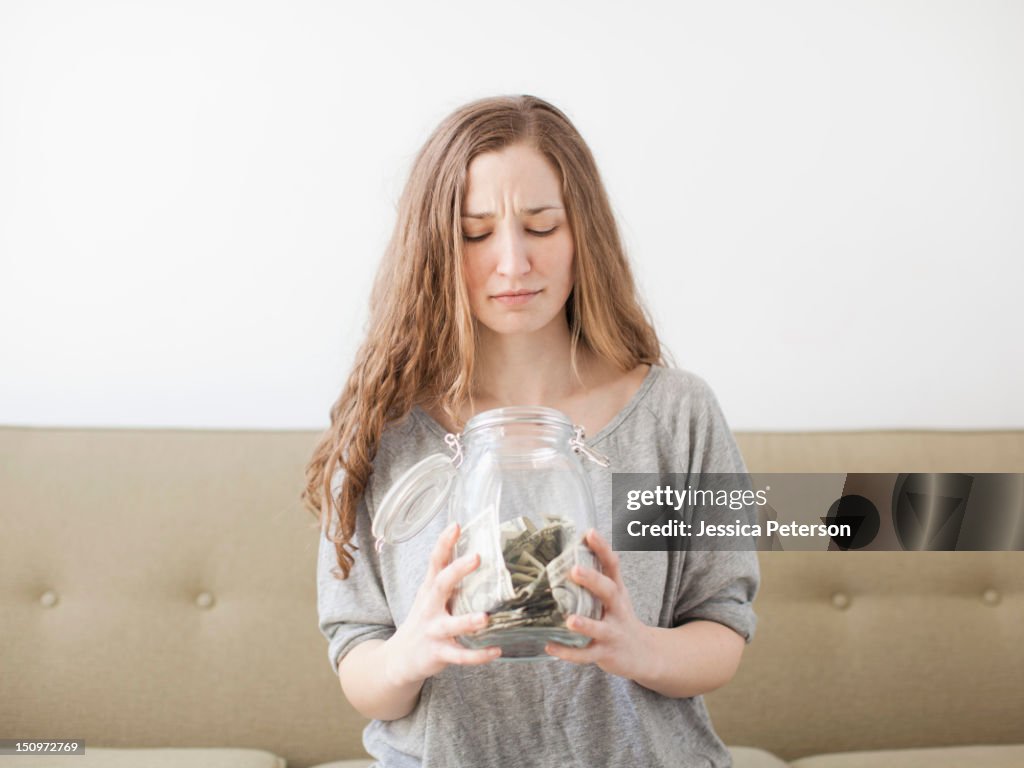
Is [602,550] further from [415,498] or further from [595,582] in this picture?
[415,498]

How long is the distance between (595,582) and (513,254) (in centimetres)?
37

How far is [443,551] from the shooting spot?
764 millimetres

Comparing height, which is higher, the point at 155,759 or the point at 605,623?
the point at 605,623

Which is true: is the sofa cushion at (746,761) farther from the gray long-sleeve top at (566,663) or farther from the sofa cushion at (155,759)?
the gray long-sleeve top at (566,663)

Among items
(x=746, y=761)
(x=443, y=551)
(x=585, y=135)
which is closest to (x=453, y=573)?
(x=443, y=551)

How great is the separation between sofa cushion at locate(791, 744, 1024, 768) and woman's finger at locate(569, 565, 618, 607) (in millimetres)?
683

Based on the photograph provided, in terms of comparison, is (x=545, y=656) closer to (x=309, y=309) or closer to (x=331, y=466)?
(x=331, y=466)

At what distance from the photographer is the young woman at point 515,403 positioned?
1.00m

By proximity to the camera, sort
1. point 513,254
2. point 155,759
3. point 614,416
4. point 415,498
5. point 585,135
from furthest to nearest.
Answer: point 585,135
point 155,759
point 614,416
point 513,254
point 415,498

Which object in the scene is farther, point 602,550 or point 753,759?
point 753,759

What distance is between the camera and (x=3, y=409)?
5.24 ft

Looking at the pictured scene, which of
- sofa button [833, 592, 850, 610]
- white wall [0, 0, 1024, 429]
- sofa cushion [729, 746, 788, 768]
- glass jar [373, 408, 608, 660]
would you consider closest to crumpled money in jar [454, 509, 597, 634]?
glass jar [373, 408, 608, 660]

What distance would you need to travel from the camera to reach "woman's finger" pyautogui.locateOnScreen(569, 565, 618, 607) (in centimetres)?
74

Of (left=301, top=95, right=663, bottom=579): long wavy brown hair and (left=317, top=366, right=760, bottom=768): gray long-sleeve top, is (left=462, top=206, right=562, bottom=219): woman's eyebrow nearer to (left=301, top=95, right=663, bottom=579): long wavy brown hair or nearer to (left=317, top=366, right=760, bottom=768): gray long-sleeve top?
(left=301, top=95, right=663, bottom=579): long wavy brown hair
